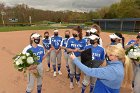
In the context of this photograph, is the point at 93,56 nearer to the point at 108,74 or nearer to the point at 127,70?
the point at 127,70

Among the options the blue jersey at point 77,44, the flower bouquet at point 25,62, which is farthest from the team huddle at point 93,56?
the flower bouquet at point 25,62

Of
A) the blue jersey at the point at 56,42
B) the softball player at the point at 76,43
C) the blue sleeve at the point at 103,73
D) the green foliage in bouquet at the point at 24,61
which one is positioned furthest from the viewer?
Result: the blue jersey at the point at 56,42

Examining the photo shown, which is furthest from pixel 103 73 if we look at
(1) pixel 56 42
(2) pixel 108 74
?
(1) pixel 56 42

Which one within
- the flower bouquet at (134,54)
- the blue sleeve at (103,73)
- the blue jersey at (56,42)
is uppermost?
the blue sleeve at (103,73)

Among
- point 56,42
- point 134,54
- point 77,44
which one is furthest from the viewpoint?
point 56,42

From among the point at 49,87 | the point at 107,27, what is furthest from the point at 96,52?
the point at 107,27

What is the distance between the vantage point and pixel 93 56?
22.3 ft

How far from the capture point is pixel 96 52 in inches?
268

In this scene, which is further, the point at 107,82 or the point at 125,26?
the point at 125,26

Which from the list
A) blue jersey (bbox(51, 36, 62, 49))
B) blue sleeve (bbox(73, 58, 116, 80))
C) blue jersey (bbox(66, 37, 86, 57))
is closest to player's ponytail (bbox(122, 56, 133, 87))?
blue sleeve (bbox(73, 58, 116, 80))

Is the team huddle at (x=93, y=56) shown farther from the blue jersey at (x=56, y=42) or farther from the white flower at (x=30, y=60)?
the white flower at (x=30, y=60)

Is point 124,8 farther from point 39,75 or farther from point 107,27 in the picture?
point 39,75

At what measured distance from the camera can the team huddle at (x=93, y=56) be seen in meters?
3.31

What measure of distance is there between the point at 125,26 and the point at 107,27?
7.94 m
